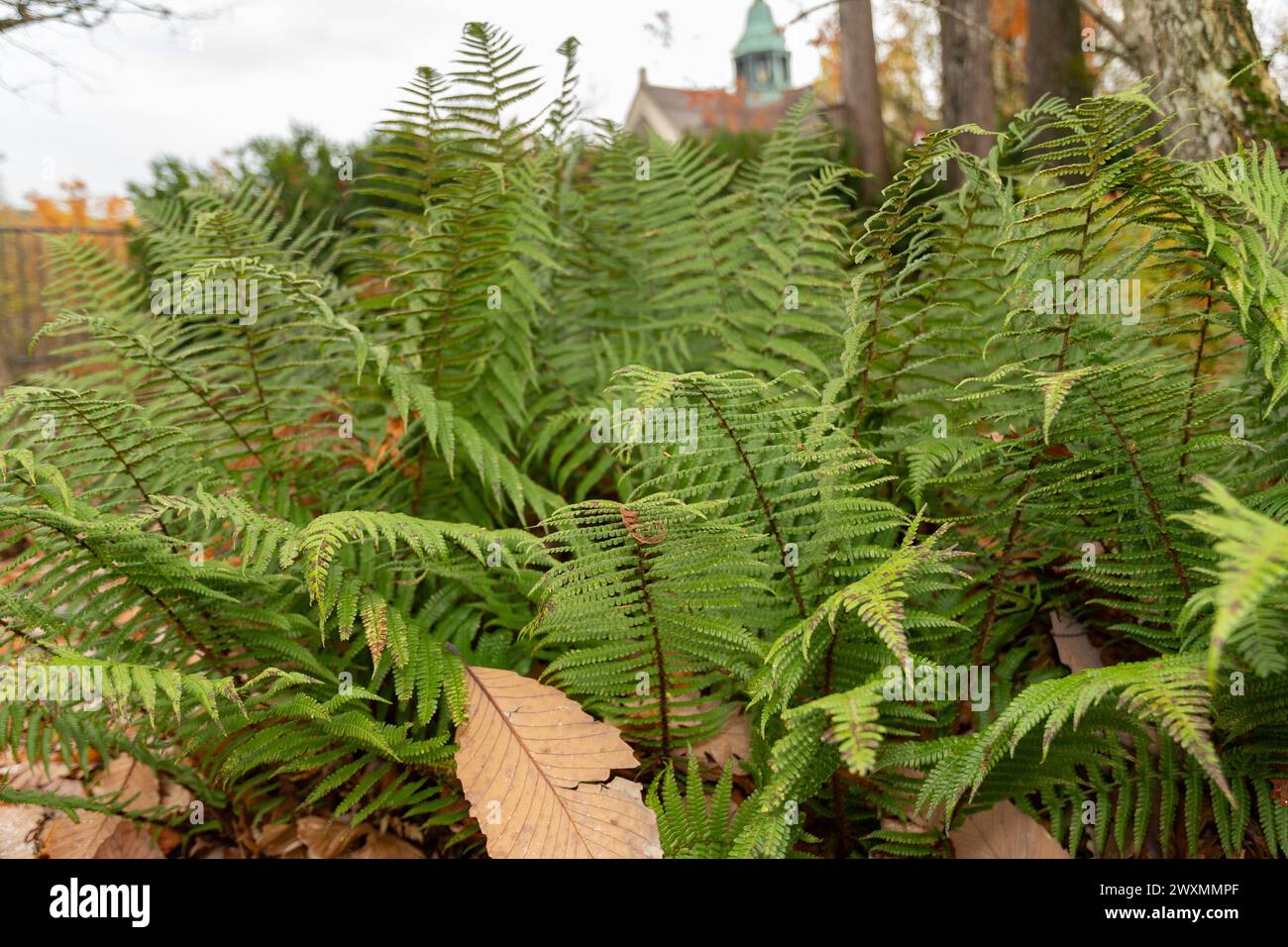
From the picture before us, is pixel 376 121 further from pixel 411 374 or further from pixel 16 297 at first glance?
pixel 16 297

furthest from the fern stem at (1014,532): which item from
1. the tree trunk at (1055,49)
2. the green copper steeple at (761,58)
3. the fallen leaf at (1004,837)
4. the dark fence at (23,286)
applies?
the green copper steeple at (761,58)

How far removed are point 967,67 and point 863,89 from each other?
1560 millimetres

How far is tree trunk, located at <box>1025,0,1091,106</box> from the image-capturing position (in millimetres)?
7484

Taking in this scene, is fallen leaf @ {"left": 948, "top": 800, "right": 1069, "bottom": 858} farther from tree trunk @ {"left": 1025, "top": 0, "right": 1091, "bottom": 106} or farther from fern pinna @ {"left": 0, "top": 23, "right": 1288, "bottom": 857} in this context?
tree trunk @ {"left": 1025, "top": 0, "right": 1091, "bottom": 106}

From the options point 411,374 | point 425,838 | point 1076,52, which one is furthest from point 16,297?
point 1076,52

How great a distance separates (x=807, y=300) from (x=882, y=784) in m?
1.28

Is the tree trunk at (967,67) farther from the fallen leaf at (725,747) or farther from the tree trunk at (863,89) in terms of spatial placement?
the fallen leaf at (725,747)

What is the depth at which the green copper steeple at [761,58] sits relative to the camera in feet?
34.1

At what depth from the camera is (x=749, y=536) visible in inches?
71.2

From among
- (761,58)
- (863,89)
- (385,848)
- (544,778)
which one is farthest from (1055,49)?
(385,848)

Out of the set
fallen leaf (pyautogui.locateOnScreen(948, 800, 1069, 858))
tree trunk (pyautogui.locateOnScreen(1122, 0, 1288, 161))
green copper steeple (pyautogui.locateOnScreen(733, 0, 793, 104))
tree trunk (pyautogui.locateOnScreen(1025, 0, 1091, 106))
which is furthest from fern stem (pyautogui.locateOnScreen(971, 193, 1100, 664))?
green copper steeple (pyautogui.locateOnScreen(733, 0, 793, 104))

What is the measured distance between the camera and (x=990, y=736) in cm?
158

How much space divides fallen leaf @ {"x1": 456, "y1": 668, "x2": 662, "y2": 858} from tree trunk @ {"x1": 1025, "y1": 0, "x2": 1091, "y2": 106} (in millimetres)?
7418

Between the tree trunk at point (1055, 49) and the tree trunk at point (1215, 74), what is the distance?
5.09 metres
